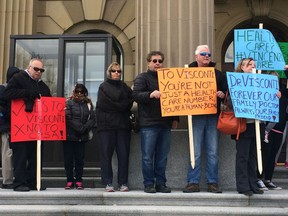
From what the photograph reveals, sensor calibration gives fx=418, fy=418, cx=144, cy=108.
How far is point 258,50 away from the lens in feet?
20.2

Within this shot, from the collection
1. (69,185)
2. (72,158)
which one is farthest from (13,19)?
(69,185)

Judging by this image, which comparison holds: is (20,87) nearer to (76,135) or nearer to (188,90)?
(76,135)

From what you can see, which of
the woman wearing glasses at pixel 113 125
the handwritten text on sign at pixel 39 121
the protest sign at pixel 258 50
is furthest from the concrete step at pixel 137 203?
the protest sign at pixel 258 50

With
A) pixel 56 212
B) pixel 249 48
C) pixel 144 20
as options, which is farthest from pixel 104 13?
pixel 56 212

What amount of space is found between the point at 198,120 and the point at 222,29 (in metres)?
5.73

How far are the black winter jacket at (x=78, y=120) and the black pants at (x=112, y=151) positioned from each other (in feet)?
1.57

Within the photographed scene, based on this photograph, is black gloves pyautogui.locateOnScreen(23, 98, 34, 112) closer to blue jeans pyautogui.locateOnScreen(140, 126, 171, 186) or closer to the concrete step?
the concrete step

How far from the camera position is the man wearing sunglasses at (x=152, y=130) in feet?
19.0

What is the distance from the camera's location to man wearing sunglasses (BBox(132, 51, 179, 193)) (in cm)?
579

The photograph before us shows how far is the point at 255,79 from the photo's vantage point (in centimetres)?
564

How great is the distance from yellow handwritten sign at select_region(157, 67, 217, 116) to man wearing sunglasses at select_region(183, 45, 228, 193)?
0.47 ft

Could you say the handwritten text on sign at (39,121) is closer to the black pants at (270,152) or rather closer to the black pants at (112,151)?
the black pants at (112,151)

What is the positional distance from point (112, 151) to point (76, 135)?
740 millimetres

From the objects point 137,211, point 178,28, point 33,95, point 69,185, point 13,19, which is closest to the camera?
point 137,211
